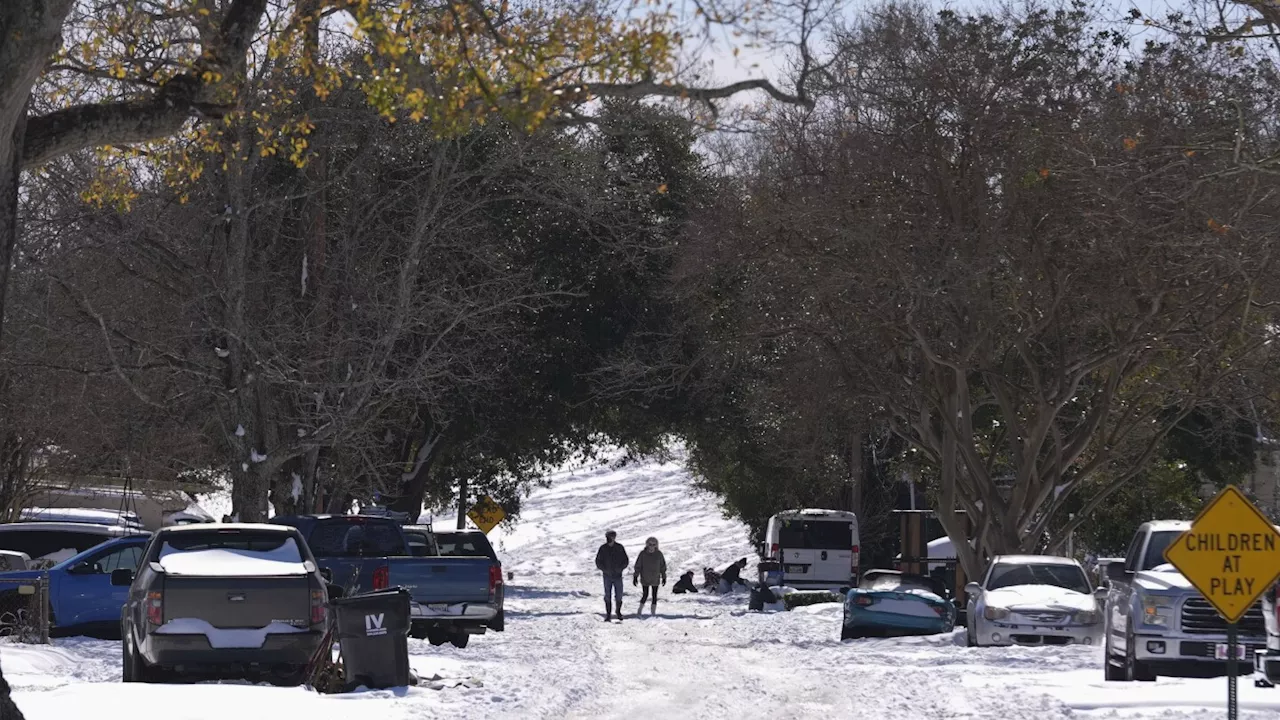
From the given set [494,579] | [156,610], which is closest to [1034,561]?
[494,579]

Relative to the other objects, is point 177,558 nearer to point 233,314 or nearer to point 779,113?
point 233,314

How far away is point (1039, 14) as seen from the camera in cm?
2914

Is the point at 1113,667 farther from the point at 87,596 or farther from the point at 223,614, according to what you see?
the point at 87,596

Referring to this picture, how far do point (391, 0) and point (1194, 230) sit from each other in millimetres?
14291

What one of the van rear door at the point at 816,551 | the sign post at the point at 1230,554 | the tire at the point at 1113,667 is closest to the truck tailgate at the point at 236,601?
the sign post at the point at 1230,554

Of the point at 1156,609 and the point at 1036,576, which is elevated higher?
the point at 1036,576

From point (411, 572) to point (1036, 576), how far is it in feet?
30.1

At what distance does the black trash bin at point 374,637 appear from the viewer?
1605cm

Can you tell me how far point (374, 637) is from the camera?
52.9ft

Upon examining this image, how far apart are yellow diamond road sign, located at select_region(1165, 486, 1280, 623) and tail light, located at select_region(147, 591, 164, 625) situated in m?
8.82

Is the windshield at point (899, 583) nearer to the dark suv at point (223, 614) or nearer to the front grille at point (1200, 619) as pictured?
the front grille at point (1200, 619)

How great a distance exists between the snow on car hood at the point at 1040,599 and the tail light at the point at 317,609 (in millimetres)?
11546

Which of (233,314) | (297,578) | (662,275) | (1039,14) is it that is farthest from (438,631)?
(662,275)

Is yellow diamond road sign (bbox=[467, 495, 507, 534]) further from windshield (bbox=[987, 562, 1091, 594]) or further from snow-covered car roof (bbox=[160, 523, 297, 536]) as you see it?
snow-covered car roof (bbox=[160, 523, 297, 536])
